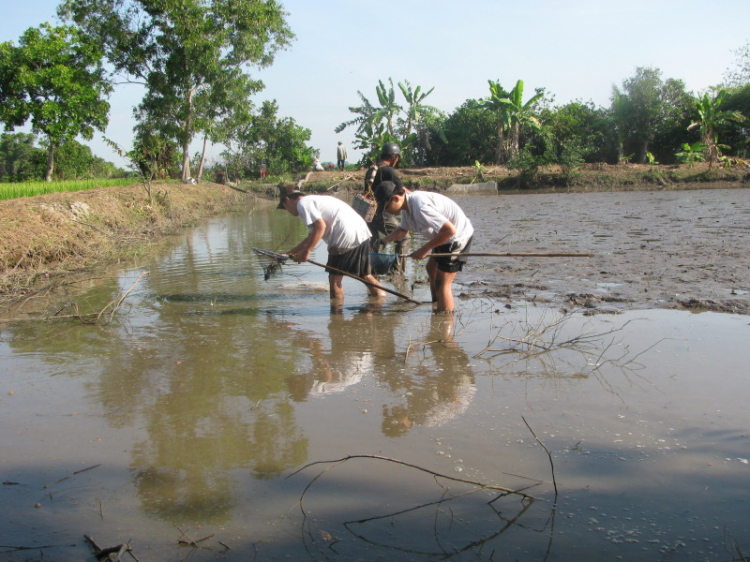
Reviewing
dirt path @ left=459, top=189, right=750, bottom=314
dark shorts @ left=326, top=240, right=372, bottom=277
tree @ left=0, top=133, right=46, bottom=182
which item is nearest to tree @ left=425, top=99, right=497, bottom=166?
dirt path @ left=459, top=189, right=750, bottom=314

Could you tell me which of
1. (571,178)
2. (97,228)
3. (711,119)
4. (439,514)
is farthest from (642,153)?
(439,514)

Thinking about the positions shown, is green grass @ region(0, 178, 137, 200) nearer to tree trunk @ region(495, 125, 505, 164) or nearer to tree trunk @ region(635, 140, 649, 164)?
tree trunk @ region(495, 125, 505, 164)

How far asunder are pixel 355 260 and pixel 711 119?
28442 mm

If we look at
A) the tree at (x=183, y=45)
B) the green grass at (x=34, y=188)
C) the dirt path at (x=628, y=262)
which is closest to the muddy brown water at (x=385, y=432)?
the dirt path at (x=628, y=262)

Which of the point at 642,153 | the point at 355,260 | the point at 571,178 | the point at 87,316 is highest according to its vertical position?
the point at 642,153

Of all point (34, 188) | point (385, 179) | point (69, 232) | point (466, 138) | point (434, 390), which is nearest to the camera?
point (434, 390)

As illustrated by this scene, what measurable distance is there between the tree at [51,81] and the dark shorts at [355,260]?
19033 millimetres

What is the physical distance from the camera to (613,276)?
686 cm

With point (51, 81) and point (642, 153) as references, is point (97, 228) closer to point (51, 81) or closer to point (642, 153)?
point (51, 81)

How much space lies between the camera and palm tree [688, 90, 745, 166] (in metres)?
28.0

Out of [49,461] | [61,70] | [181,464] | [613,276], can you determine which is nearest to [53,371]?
[49,461]

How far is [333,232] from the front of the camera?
5785 mm

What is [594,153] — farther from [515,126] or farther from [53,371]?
[53,371]

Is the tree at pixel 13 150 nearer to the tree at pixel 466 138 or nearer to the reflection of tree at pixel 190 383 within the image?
the tree at pixel 466 138
